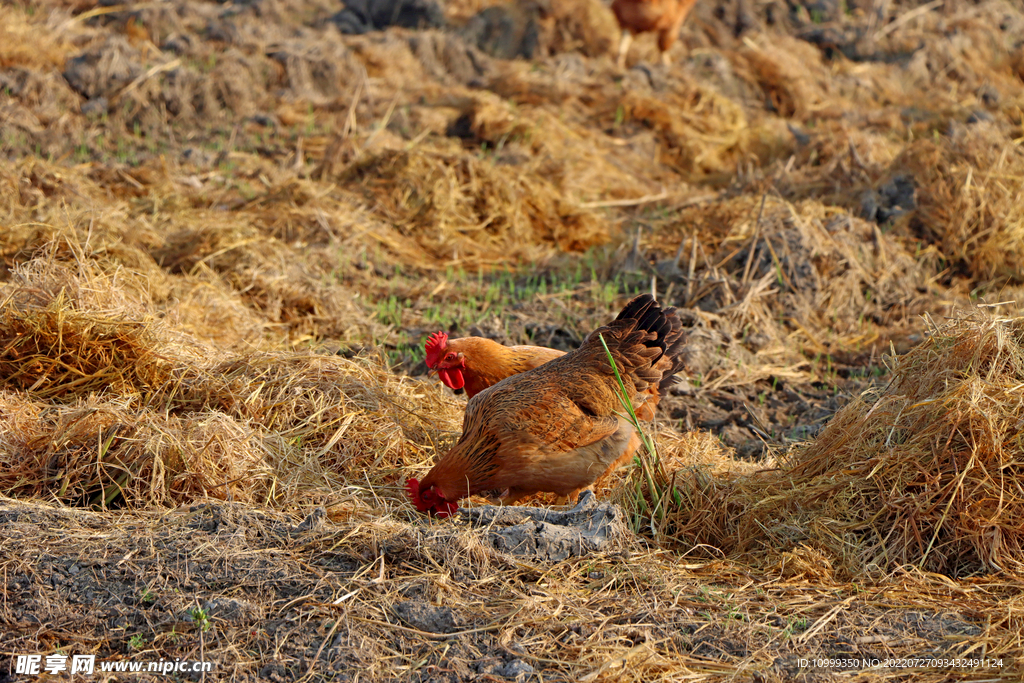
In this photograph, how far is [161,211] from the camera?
7.44 metres

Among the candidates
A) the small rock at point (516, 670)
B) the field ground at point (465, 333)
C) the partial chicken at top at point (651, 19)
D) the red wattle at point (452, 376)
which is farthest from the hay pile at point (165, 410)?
the partial chicken at top at point (651, 19)

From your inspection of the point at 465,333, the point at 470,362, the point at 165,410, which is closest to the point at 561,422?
the point at 470,362

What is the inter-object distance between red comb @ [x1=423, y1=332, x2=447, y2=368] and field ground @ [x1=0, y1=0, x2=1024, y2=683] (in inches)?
13.0

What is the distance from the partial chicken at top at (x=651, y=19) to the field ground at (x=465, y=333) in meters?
0.53

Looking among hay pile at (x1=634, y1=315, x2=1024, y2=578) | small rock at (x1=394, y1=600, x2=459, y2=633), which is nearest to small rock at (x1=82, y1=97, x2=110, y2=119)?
hay pile at (x1=634, y1=315, x2=1024, y2=578)

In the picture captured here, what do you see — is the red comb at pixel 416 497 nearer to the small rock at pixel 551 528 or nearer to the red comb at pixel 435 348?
the small rock at pixel 551 528

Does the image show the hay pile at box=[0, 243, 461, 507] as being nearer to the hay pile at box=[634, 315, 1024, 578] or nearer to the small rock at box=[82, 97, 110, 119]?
the hay pile at box=[634, 315, 1024, 578]

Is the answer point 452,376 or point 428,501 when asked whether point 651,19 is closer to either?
point 452,376

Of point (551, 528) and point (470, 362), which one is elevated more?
point (551, 528)

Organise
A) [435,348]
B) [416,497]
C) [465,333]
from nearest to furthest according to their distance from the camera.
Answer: [416,497], [435,348], [465,333]

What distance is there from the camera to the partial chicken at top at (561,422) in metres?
3.77

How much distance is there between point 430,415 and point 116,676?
7.72 ft

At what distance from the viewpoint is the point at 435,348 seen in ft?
15.3

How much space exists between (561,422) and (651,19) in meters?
9.12
